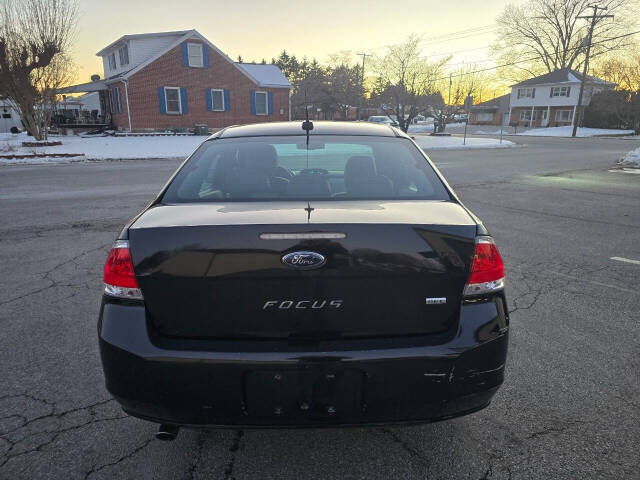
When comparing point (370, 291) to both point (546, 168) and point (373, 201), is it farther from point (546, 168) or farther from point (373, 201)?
point (546, 168)

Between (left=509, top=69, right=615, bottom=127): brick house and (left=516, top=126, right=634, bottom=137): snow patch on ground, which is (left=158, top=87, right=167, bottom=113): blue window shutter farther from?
(left=509, top=69, right=615, bottom=127): brick house

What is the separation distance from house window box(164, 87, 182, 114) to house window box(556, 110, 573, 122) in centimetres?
5197

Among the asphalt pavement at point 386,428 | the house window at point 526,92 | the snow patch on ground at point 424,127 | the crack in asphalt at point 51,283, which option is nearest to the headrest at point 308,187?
the asphalt pavement at point 386,428

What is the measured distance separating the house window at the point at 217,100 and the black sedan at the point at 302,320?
31224 mm

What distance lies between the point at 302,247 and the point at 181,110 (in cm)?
3090

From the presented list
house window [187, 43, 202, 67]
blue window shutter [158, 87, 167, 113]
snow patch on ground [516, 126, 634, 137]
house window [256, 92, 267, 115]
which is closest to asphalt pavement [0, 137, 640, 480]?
blue window shutter [158, 87, 167, 113]

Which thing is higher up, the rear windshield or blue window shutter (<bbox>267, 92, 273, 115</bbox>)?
blue window shutter (<bbox>267, 92, 273, 115</bbox>)

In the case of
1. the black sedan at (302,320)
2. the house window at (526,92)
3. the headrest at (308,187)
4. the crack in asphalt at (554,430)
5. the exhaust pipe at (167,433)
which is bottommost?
the crack in asphalt at (554,430)

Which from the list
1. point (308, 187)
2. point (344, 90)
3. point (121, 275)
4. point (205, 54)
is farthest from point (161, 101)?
point (121, 275)

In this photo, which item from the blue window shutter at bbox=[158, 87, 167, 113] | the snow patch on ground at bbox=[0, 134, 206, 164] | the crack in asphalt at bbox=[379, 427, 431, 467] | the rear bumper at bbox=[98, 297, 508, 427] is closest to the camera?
the rear bumper at bbox=[98, 297, 508, 427]

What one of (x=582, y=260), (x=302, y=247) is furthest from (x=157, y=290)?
(x=582, y=260)

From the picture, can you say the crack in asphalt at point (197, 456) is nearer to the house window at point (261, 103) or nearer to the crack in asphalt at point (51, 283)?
the crack in asphalt at point (51, 283)

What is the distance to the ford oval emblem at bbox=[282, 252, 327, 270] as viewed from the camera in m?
1.75

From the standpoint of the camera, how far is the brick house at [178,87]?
28641 mm
